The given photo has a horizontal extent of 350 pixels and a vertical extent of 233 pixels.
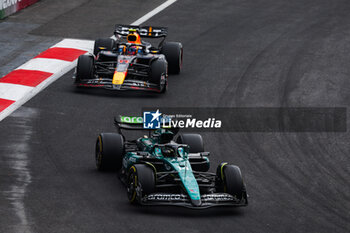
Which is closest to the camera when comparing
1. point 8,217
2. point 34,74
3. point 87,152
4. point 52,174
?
point 8,217

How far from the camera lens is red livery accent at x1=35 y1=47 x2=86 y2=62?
24.8 meters

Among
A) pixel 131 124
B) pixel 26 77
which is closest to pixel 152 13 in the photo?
pixel 26 77

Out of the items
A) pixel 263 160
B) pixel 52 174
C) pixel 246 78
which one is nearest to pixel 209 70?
pixel 246 78

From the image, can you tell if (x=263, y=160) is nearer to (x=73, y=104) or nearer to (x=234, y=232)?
(x=234, y=232)

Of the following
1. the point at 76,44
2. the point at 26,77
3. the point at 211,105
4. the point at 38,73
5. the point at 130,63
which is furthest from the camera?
the point at 76,44

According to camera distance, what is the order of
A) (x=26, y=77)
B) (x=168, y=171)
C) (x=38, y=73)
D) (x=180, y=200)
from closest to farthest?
(x=180, y=200)
(x=168, y=171)
(x=26, y=77)
(x=38, y=73)

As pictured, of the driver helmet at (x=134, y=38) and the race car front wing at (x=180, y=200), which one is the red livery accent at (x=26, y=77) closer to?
the driver helmet at (x=134, y=38)

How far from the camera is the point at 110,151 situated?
15844 mm

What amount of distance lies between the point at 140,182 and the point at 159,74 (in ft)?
25.7

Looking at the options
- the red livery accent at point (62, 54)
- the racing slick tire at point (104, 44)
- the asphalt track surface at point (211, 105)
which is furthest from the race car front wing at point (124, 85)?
the red livery accent at point (62, 54)

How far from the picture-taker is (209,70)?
2452 centimetres

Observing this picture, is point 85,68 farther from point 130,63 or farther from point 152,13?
point 152,13

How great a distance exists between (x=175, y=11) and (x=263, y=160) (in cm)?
1420

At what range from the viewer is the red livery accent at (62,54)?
81.4ft
